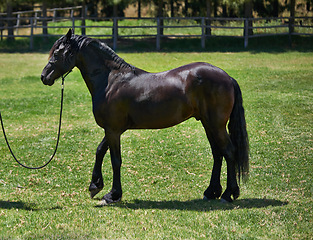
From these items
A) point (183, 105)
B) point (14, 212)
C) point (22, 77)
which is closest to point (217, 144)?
point (183, 105)

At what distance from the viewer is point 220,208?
6.26 metres

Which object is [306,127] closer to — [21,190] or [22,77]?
[21,190]

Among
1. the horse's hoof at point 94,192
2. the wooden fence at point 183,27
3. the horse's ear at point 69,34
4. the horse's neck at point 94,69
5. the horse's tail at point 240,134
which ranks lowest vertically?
the horse's hoof at point 94,192

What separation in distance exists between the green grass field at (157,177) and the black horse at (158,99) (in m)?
0.60

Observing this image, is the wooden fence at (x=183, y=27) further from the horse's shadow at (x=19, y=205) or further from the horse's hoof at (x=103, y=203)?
the horse's hoof at (x=103, y=203)

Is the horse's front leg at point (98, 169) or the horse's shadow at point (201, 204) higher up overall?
the horse's front leg at point (98, 169)

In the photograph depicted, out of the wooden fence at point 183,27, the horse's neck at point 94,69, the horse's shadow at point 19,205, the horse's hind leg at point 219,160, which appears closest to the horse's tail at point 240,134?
the horse's hind leg at point 219,160

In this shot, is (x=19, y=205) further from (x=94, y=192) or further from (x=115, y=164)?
(x=115, y=164)

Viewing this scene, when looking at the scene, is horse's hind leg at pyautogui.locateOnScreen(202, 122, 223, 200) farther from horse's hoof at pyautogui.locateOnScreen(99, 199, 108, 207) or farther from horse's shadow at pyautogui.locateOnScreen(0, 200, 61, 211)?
horse's shadow at pyautogui.locateOnScreen(0, 200, 61, 211)

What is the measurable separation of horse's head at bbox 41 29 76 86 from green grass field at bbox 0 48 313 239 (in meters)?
1.90

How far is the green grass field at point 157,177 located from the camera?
5.68m

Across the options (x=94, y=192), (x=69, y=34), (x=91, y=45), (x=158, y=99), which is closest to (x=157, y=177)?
(x=94, y=192)

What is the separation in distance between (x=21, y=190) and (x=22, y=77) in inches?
496

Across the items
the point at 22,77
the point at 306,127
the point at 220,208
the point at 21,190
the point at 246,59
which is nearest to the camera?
the point at 220,208
